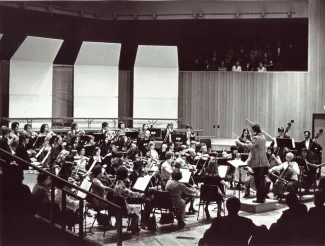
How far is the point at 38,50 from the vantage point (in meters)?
19.3

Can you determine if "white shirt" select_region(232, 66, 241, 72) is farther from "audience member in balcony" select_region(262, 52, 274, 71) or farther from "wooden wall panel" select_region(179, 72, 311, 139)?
"audience member in balcony" select_region(262, 52, 274, 71)

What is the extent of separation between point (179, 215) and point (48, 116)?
11.6m

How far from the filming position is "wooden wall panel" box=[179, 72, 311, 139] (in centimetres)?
2036

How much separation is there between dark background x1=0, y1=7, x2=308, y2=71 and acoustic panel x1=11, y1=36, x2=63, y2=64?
313mm

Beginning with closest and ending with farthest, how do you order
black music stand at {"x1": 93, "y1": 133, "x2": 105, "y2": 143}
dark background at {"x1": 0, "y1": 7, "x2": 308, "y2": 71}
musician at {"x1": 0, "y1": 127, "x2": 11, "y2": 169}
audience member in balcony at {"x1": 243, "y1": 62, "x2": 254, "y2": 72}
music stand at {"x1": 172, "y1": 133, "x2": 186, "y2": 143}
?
musician at {"x1": 0, "y1": 127, "x2": 11, "y2": 169}, black music stand at {"x1": 93, "y1": 133, "x2": 105, "y2": 143}, music stand at {"x1": 172, "y1": 133, "x2": 186, "y2": 143}, dark background at {"x1": 0, "y1": 7, "x2": 308, "y2": 71}, audience member in balcony at {"x1": 243, "y1": 62, "x2": 254, "y2": 72}

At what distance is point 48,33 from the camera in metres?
19.5

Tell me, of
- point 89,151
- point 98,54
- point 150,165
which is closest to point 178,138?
point 150,165

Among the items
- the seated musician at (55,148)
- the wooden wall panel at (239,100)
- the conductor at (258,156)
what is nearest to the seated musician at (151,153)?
the seated musician at (55,148)

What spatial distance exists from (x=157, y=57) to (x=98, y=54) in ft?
8.41

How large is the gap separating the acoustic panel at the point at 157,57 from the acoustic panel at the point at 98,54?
3.27 ft

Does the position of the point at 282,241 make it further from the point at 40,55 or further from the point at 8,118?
the point at 40,55

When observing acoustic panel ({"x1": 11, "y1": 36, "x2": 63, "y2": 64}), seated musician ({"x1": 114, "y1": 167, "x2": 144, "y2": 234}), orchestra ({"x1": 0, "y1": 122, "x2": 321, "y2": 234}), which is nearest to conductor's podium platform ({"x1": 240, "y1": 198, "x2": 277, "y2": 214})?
orchestra ({"x1": 0, "y1": 122, "x2": 321, "y2": 234})

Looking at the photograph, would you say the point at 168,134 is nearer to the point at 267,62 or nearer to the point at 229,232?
the point at 267,62

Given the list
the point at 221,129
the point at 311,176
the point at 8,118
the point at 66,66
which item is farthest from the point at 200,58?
the point at 311,176
